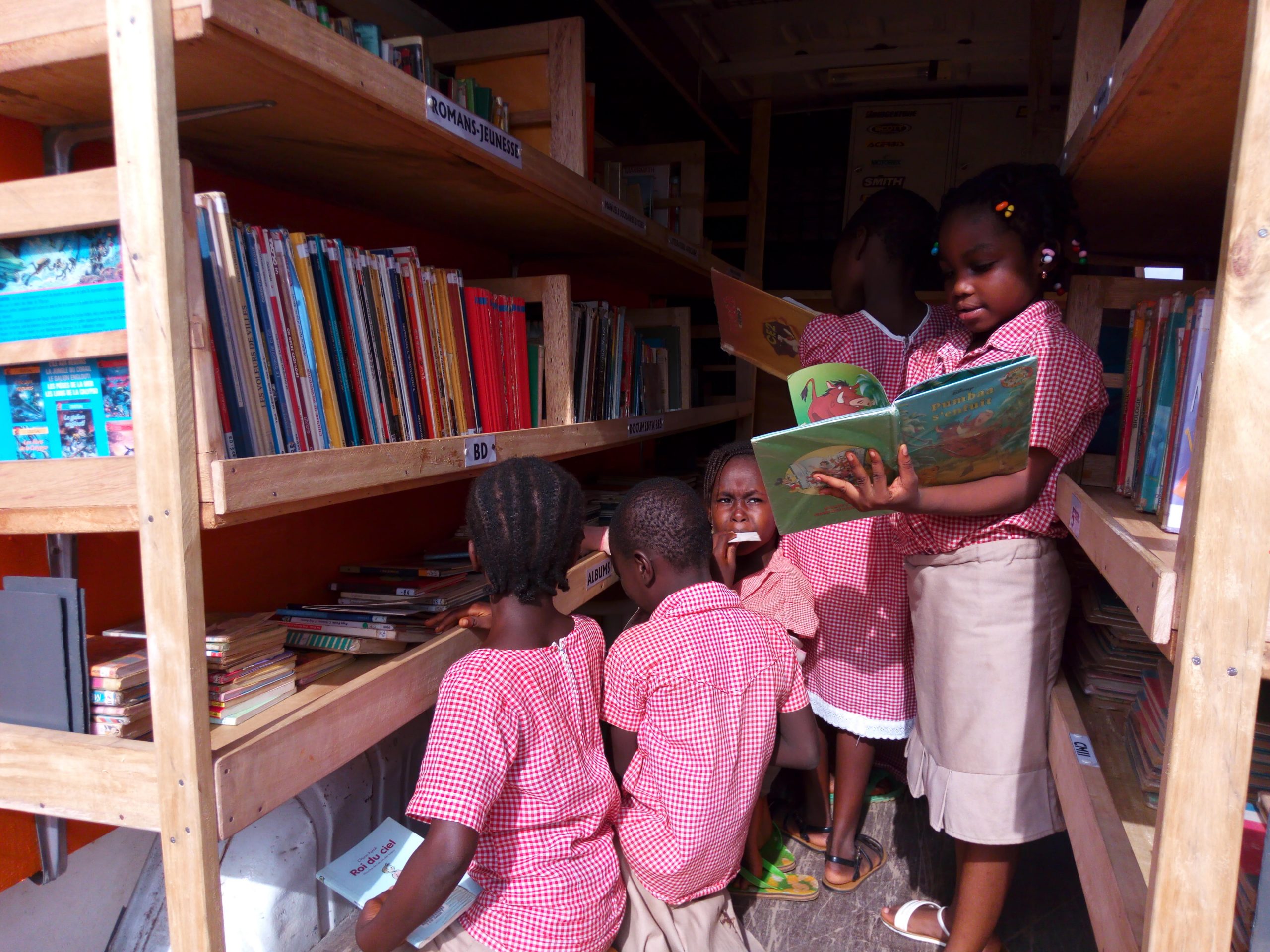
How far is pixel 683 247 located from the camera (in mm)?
2910

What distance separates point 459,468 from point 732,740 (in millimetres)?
723

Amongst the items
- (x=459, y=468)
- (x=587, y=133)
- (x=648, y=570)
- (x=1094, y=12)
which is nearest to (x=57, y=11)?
(x=459, y=468)

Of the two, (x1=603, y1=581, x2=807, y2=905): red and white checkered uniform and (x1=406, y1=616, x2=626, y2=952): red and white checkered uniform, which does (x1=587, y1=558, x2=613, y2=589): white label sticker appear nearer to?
(x1=603, y1=581, x2=807, y2=905): red and white checkered uniform

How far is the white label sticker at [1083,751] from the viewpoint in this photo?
4.08 feet

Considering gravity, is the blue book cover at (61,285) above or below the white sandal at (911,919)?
above

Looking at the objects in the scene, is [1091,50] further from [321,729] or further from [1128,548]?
[321,729]

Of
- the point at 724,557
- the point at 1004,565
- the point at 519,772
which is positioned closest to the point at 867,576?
the point at 724,557

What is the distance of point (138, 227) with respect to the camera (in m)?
0.87

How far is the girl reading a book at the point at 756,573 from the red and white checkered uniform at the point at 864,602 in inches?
3.5

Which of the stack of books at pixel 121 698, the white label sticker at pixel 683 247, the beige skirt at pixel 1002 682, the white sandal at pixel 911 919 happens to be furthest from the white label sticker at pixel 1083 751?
the white label sticker at pixel 683 247

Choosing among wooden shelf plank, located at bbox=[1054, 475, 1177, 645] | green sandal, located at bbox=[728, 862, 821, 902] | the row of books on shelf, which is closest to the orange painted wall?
the row of books on shelf

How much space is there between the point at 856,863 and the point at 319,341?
1867 millimetres

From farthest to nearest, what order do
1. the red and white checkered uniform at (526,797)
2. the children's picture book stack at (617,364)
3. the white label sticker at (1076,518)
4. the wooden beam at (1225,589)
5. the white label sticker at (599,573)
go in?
the children's picture book stack at (617,364), the white label sticker at (599,573), the white label sticker at (1076,518), the red and white checkered uniform at (526,797), the wooden beam at (1225,589)

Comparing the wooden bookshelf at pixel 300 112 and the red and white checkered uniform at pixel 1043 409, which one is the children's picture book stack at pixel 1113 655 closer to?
the red and white checkered uniform at pixel 1043 409
